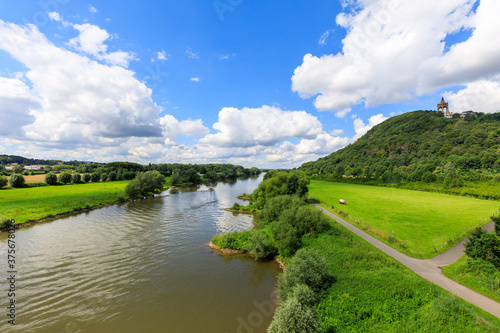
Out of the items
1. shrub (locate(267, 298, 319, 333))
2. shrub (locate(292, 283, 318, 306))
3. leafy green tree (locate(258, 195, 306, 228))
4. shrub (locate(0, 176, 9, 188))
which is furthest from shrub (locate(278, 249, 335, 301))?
shrub (locate(0, 176, 9, 188))

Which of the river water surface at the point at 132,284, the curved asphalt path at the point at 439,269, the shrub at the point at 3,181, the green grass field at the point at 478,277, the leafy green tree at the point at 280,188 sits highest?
the shrub at the point at 3,181

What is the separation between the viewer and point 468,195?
2265 inches

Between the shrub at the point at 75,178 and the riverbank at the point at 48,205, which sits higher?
the shrub at the point at 75,178

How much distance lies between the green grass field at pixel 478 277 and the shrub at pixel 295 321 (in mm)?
14009

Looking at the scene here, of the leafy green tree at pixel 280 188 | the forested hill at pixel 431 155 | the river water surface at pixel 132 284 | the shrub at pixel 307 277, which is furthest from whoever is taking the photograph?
the forested hill at pixel 431 155

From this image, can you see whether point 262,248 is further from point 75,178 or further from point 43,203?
point 75,178

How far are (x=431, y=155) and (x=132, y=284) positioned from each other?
156 meters

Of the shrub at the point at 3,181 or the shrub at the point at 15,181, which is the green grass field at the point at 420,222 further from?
the shrub at the point at 3,181

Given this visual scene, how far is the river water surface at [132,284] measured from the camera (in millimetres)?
13508

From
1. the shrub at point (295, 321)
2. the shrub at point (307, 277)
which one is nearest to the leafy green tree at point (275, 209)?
the shrub at point (307, 277)

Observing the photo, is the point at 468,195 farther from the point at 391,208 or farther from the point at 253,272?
the point at 253,272

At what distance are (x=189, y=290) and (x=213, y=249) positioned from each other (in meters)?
8.83

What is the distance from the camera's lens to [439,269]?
17797mm

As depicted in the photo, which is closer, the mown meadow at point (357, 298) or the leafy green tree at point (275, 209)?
the mown meadow at point (357, 298)
